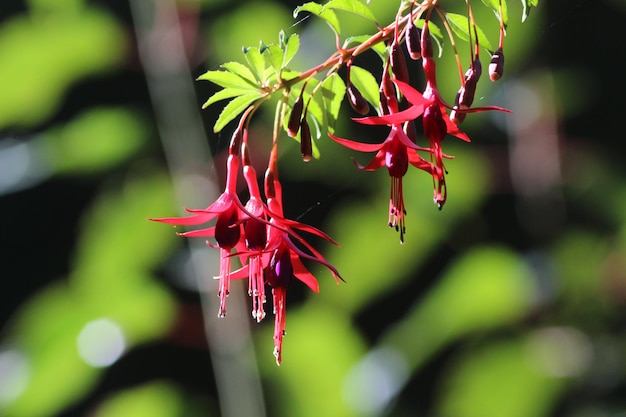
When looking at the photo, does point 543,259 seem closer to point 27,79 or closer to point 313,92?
point 313,92

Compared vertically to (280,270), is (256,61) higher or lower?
higher

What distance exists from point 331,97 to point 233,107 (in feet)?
0.21

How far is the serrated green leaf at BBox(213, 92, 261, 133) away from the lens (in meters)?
0.44

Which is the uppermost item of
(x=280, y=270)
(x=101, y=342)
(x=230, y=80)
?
(x=230, y=80)

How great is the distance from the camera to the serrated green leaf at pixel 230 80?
0.42 m

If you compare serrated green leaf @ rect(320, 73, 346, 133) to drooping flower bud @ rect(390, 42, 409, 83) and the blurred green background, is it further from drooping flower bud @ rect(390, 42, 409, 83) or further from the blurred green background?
the blurred green background

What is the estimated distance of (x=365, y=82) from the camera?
49cm

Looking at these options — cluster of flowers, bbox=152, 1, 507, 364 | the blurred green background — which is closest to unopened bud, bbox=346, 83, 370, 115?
cluster of flowers, bbox=152, 1, 507, 364

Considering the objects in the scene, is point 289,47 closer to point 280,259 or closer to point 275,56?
point 275,56

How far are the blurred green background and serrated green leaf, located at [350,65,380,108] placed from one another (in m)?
0.18

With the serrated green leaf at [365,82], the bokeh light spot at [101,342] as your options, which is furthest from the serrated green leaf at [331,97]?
the bokeh light spot at [101,342]

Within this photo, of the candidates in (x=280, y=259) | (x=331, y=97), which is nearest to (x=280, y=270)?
(x=280, y=259)

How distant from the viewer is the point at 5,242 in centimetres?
112

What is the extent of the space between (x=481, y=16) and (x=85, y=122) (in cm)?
43
